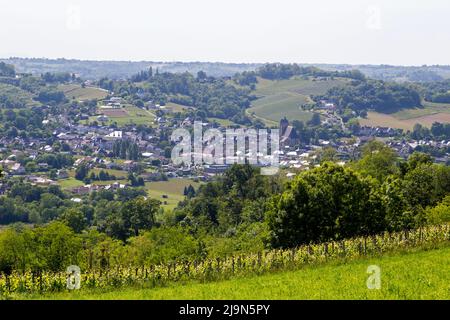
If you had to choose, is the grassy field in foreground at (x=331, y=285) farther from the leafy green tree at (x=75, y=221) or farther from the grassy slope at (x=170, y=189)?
the grassy slope at (x=170, y=189)

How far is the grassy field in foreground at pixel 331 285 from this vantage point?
1658 centimetres

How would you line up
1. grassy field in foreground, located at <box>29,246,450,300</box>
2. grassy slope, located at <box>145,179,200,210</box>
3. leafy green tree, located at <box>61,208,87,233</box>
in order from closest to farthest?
grassy field in foreground, located at <box>29,246,450,300</box> → leafy green tree, located at <box>61,208,87,233</box> → grassy slope, located at <box>145,179,200,210</box>

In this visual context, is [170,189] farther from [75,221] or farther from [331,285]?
[331,285]

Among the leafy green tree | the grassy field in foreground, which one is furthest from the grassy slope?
the grassy field in foreground

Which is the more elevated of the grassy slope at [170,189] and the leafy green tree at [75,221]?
the leafy green tree at [75,221]

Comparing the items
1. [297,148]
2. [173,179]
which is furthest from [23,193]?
[297,148]

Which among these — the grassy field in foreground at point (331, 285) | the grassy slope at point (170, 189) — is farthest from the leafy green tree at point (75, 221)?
the grassy field in foreground at point (331, 285)

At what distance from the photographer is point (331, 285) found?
18266mm

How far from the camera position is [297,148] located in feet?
634

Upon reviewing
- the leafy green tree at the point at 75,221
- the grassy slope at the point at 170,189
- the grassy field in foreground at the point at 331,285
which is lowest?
the grassy slope at the point at 170,189

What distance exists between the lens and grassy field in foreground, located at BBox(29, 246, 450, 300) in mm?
16578

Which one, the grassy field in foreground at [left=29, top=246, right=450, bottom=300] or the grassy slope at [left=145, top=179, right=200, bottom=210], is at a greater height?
the grassy field in foreground at [left=29, top=246, right=450, bottom=300]

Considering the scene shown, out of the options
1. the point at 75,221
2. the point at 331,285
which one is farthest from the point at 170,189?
the point at 331,285

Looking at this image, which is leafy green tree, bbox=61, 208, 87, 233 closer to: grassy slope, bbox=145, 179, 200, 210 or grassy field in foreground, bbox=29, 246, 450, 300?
grassy slope, bbox=145, 179, 200, 210
